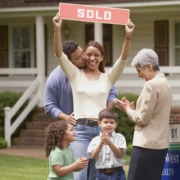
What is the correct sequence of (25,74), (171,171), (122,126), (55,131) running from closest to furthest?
(55,131) → (171,171) → (122,126) → (25,74)

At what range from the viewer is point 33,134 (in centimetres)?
1927

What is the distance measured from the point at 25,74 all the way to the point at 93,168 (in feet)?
48.8

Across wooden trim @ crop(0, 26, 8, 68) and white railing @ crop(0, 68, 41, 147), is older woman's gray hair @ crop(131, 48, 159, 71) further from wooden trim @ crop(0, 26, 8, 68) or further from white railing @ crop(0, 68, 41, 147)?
wooden trim @ crop(0, 26, 8, 68)

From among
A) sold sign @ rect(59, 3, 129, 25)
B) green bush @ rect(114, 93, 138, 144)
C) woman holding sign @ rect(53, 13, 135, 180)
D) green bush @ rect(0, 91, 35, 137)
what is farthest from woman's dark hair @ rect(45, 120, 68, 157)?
green bush @ rect(0, 91, 35, 137)

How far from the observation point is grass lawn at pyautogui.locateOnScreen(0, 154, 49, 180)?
12.5 metres

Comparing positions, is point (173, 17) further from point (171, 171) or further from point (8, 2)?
point (171, 171)

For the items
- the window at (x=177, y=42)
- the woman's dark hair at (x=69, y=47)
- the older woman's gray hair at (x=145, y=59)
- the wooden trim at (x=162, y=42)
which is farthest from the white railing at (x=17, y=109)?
the older woman's gray hair at (x=145, y=59)

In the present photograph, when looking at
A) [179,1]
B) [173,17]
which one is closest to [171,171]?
[179,1]

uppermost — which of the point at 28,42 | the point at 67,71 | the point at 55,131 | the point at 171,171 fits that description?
the point at 28,42

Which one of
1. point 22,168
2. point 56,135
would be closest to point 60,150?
point 56,135

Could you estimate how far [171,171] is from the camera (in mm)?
7652

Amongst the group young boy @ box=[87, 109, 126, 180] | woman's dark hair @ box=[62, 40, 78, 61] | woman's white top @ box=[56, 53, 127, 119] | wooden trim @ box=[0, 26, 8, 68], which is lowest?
young boy @ box=[87, 109, 126, 180]

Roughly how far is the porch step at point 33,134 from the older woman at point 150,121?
1228 cm

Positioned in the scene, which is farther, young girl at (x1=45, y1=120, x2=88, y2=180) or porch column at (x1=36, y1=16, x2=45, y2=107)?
porch column at (x1=36, y1=16, x2=45, y2=107)
